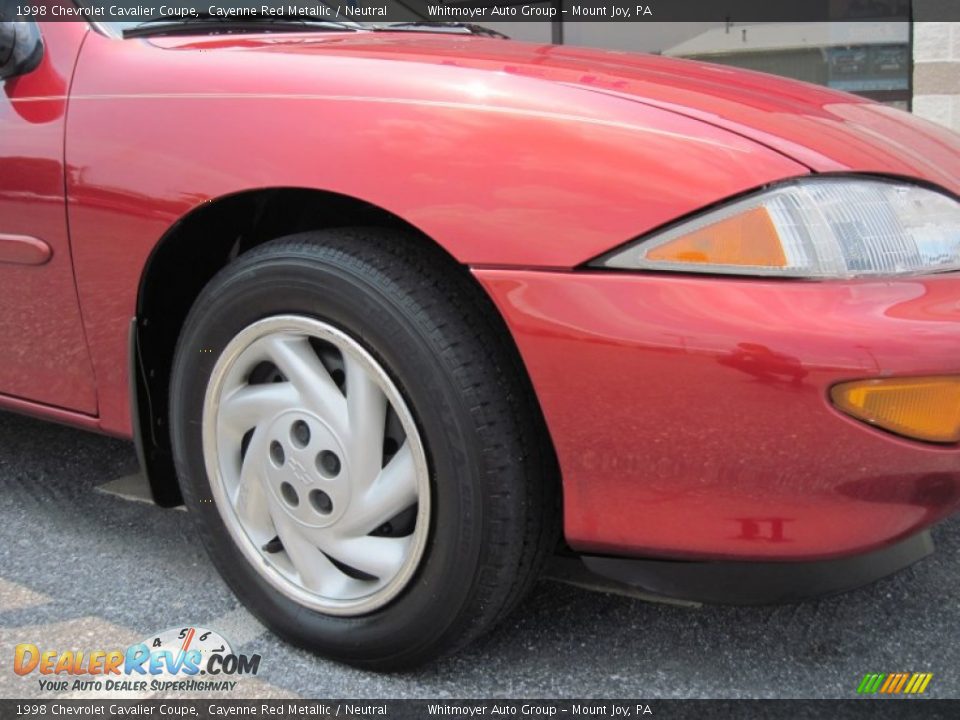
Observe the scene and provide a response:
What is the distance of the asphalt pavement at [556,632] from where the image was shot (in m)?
1.76

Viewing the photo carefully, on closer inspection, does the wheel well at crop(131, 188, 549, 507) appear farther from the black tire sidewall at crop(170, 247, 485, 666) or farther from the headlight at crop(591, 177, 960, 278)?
the headlight at crop(591, 177, 960, 278)

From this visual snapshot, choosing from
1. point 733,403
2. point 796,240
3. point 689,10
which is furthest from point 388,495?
point 689,10

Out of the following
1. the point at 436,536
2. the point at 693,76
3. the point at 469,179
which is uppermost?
the point at 693,76

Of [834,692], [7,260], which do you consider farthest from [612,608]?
[7,260]

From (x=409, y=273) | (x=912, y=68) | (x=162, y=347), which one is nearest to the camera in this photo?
(x=409, y=273)

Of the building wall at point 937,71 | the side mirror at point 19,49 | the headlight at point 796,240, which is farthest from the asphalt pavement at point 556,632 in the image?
the building wall at point 937,71

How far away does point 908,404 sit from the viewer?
1.36m

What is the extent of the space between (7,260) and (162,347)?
0.45 metres

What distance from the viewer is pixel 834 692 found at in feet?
5.65

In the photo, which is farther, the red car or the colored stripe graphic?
the colored stripe graphic

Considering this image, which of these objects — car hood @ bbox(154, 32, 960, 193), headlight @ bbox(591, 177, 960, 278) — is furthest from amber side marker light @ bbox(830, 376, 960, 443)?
car hood @ bbox(154, 32, 960, 193)

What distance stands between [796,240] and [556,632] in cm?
97

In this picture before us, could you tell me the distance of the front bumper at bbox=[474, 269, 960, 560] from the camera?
4.41ft

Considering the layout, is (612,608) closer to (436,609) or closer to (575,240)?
(436,609)
